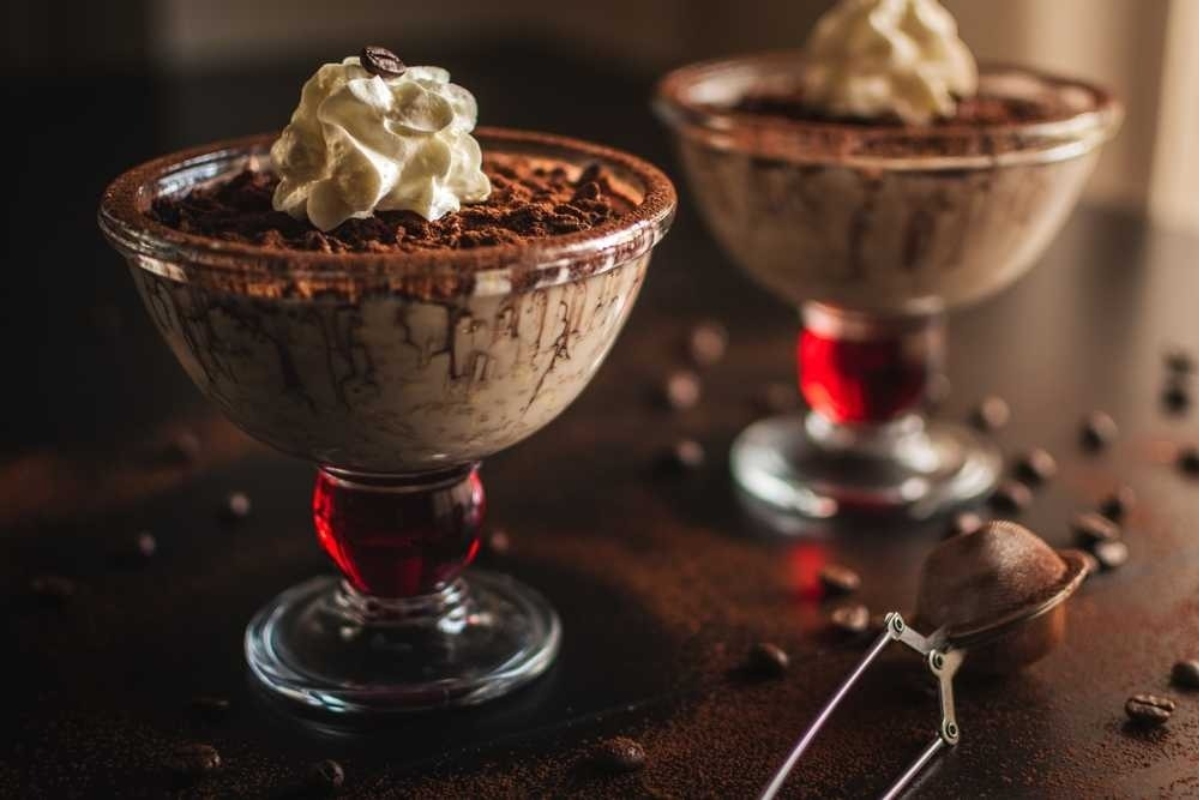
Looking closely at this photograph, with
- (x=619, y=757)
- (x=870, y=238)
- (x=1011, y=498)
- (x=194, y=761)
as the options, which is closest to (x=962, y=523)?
(x=1011, y=498)

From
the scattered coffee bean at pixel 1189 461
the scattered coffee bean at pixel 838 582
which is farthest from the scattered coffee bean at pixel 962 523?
the scattered coffee bean at pixel 1189 461

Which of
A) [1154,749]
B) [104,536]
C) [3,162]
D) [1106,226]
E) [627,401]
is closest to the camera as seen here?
[1154,749]

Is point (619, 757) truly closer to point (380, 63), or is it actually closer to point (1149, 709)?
point (1149, 709)

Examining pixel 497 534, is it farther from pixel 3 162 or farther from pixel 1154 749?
pixel 3 162

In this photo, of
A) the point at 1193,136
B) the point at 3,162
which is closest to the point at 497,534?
the point at 3,162

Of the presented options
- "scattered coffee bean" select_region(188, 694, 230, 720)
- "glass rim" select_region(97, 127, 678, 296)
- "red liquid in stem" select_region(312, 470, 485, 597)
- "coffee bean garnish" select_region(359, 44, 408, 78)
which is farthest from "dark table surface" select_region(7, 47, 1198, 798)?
"coffee bean garnish" select_region(359, 44, 408, 78)

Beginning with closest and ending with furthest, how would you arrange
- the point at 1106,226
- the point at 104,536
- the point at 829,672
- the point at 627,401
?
1. the point at 829,672
2. the point at 104,536
3. the point at 627,401
4. the point at 1106,226

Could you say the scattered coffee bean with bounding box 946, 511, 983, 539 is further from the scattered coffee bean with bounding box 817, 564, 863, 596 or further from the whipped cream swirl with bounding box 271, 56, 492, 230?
the whipped cream swirl with bounding box 271, 56, 492, 230
